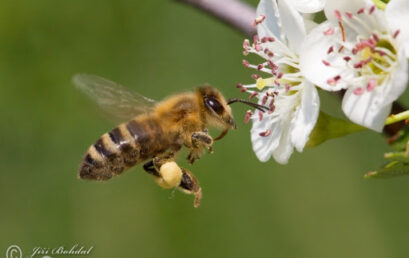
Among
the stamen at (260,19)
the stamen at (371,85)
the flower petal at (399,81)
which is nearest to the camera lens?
the flower petal at (399,81)

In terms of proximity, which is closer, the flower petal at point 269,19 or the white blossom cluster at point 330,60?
the white blossom cluster at point 330,60

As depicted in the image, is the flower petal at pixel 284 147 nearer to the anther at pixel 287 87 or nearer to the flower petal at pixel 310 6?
the anther at pixel 287 87

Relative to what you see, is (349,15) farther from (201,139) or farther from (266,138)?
(201,139)

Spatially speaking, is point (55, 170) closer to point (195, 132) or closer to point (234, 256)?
point (234, 256)

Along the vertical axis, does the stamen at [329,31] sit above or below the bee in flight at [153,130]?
below

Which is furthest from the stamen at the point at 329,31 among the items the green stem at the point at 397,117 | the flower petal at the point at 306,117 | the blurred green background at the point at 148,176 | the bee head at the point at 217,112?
the blurred green background at the point at 148,176

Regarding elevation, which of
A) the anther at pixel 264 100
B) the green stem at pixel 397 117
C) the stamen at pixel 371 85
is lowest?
the green stem at pixel 397 117

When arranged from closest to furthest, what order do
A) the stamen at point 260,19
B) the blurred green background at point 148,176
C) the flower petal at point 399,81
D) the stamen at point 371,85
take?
the flower petal at point 399,81, the stamen at point 371,85, the stamen at point 260,19, the blurred green background at point 148,176

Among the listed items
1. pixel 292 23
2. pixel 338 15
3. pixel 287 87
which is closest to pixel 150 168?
pixel 287 87
